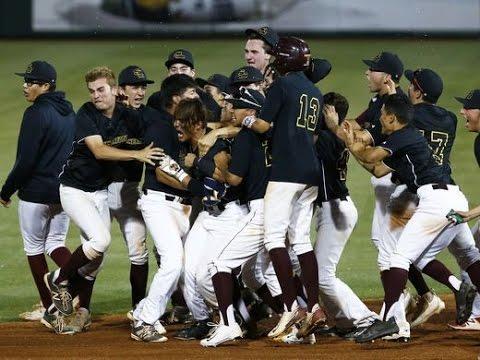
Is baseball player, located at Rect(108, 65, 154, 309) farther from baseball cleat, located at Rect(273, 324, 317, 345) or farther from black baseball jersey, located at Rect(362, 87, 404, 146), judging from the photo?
black baseball jersey, located at Rect(362, 87, 404, 146)

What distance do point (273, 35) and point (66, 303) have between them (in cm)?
292

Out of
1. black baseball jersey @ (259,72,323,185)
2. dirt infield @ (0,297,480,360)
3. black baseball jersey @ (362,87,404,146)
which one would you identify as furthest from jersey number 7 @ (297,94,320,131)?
dirt infield @ (0,297,480,360)

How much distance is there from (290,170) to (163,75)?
13088 mm

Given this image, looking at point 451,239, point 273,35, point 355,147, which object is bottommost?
point 451,239

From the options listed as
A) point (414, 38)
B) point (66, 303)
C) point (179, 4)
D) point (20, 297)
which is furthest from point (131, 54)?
point (66, 303)

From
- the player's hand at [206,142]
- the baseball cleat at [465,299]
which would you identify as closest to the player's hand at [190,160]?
the player's hand at [206,142]

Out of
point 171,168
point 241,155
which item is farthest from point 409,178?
point 171,168

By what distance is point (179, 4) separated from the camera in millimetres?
24188

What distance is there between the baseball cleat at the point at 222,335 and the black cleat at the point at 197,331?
0.37 metres

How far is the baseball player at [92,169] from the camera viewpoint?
9.18 metres

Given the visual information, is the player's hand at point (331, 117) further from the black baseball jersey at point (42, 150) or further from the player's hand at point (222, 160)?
the black baseball jersey at point (42, 150)

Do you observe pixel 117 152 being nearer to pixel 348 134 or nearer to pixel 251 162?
pixel 251 162

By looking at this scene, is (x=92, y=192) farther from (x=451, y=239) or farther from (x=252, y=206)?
(x=451, y=239)

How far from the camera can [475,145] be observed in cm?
866
